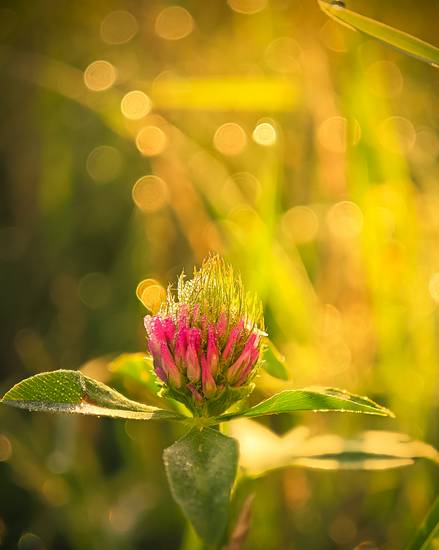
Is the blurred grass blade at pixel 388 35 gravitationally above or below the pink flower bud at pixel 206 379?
above

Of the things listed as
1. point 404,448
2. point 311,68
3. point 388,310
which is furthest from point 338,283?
point 404,448

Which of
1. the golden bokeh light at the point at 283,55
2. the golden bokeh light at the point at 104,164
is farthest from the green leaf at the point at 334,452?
the golden bokeh light at the point at 283,55

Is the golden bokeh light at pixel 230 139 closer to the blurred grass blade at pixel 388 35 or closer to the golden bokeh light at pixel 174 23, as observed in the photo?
the golden bokeh light at pixel 174 23

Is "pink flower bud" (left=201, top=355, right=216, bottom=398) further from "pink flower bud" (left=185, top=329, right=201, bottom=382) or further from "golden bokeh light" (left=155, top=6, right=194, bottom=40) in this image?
"golden bokeh light" (left=155, top=6, right=194, bottom=40)

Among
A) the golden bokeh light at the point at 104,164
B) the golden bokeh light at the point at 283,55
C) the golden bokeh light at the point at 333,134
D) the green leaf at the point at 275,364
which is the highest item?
the golden bokeh light at the point at 283,55

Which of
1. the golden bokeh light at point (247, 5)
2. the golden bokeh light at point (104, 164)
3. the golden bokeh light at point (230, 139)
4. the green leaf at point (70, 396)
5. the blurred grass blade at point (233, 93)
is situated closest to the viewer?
the green leaf at point (70, 396)

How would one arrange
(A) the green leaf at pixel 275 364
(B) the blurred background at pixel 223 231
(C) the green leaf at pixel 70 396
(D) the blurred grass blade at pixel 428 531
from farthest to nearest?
(B) the blurred background at pixel 223 231 < (A) the green leaf at pixel 275 364 < (D) the blurred grass blade at pixel 428 531 < (C) the green leaf at pixel 70 396

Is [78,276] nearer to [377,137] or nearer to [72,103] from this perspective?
[72,103]
